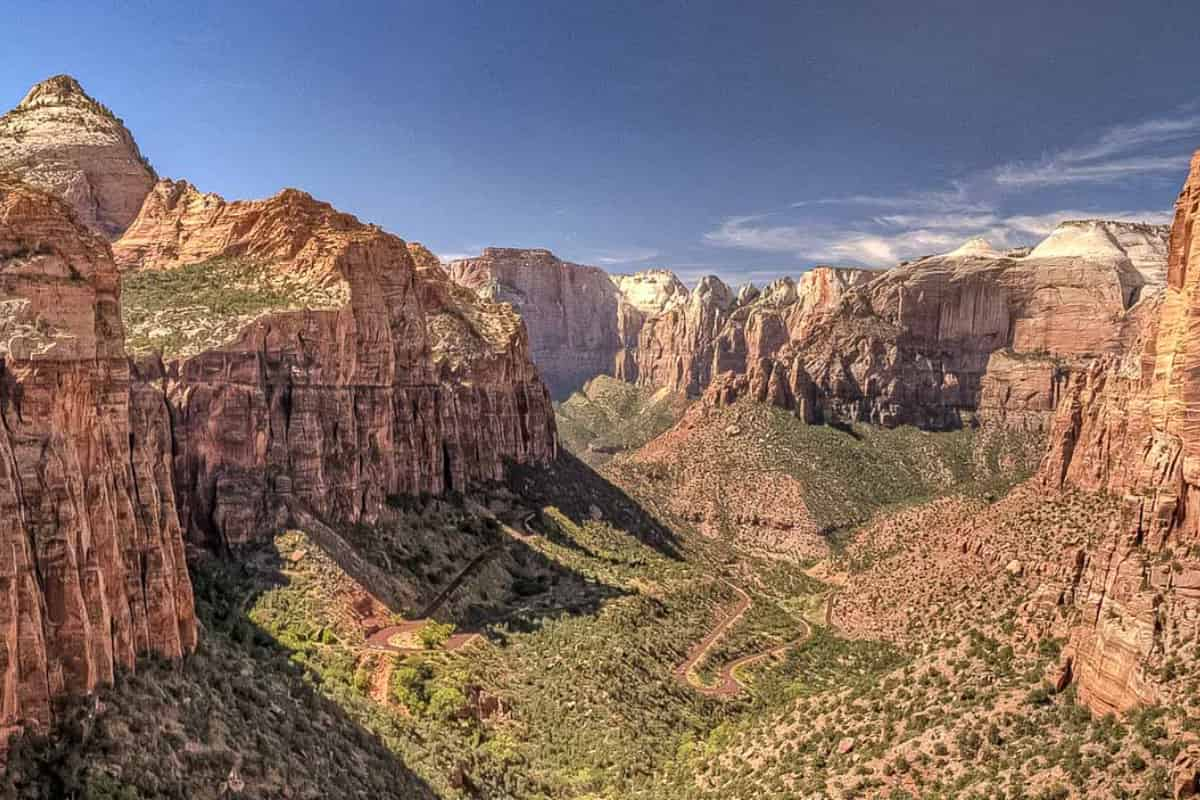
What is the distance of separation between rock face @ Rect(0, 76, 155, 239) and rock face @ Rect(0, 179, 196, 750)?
6077cm

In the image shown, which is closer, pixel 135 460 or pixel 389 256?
pixel 135 460

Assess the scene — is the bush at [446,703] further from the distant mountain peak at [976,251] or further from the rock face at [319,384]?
the distant mountain peak at [976,251]

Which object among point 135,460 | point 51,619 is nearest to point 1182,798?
point 51,619

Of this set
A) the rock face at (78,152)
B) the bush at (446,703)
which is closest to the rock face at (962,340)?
the rock face at (78,152)

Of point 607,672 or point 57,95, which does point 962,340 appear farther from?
point 57,95

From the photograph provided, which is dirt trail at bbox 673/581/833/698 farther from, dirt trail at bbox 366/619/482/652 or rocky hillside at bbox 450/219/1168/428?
rocky hillside at bbox 450/219/1168/428

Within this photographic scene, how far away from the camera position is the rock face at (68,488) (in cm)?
2433

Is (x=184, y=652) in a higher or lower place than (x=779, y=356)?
lower

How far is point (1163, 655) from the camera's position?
30906mm

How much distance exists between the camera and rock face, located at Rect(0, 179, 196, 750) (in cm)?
2433

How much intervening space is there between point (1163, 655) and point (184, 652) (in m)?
38.6

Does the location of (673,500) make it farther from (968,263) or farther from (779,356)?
(968,263)

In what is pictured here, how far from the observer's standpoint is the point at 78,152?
83.3m

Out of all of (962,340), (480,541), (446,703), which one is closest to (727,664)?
(480,541)
